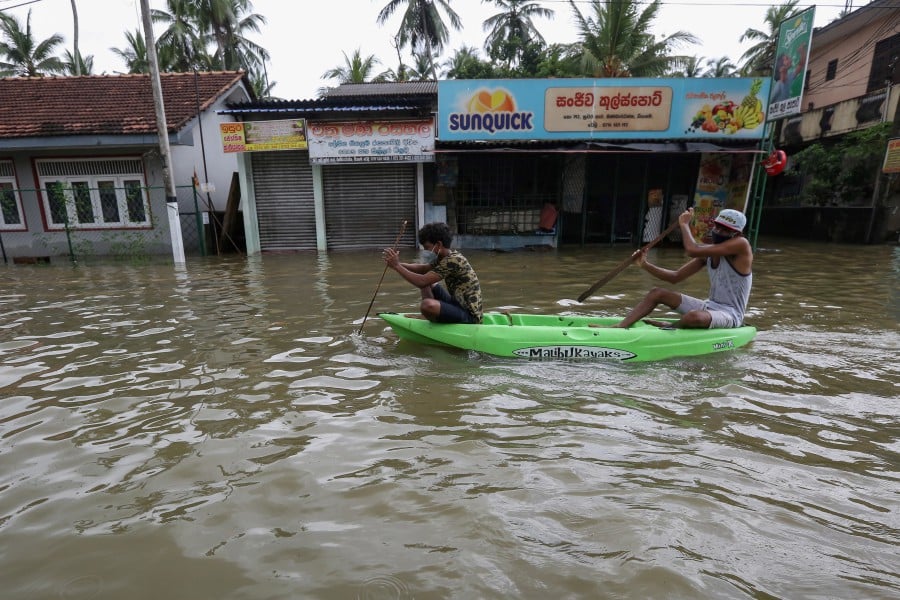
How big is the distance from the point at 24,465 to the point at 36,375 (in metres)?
1.80

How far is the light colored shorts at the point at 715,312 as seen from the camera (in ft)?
15.6

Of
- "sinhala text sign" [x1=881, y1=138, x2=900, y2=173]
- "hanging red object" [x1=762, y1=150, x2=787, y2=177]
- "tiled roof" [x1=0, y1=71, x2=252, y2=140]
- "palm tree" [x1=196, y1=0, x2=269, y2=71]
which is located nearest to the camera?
"hanging red object" [x1=762, y1=150, x2=787, y2=177]

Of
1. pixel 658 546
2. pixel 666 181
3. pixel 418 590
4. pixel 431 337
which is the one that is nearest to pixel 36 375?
pixel 431 337

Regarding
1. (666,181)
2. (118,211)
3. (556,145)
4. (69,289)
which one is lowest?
(69,289)

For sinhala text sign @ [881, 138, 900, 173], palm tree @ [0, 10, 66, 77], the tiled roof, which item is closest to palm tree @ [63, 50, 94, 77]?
palm tree @ [0, 10, 66, 77]

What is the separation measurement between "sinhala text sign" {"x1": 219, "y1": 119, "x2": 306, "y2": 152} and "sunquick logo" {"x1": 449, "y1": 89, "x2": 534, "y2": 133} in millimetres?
3676

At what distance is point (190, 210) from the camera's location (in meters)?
14.2

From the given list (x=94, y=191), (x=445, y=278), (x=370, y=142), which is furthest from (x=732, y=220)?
(x=94, y=191)

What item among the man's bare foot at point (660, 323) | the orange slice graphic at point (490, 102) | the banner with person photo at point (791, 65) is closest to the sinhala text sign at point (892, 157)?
the banner with person photo at point (791, 65)

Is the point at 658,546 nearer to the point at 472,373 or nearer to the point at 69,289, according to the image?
the point at 472,373

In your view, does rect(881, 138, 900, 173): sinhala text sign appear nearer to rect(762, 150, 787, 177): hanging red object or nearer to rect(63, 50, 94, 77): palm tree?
rect(762, 150, 787, 177): hanging red object

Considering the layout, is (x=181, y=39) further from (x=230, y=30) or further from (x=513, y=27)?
(x=513, y=27)

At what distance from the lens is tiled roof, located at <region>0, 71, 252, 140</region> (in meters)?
12.5

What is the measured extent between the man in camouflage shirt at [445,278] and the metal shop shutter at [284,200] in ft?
29.4
